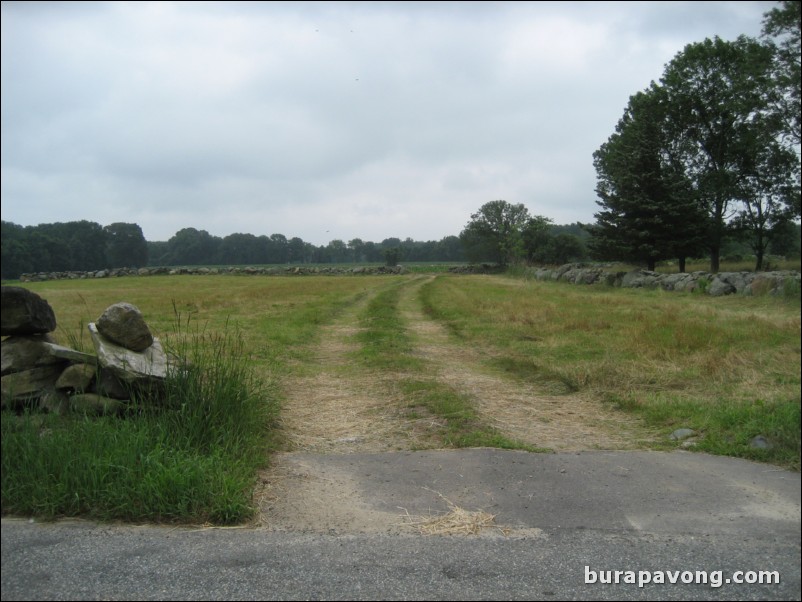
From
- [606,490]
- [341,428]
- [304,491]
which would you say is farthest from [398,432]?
[606,490]

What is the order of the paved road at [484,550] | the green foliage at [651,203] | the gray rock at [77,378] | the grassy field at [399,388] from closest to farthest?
the paved road at [484,550], the grassy field at [399,388], the gray rock at [77,378], the green foliage at [651,203]

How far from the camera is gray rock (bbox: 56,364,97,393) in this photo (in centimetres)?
514

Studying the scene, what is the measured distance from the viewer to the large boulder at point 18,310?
494 centimetres

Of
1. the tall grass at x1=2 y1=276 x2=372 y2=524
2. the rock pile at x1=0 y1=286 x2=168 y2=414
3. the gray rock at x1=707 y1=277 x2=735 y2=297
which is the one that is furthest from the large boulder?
the gray rock at x1=707 y1=277 x2=735 y2=297

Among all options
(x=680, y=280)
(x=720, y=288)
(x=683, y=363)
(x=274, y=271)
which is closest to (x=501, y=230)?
(x=274, y=271)

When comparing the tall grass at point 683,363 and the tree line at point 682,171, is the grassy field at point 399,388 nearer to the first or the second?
the tall grass at point 683,363

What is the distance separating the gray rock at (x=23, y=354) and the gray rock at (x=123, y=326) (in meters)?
0.50

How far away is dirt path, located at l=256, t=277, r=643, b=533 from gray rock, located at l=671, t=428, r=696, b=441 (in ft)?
1.20

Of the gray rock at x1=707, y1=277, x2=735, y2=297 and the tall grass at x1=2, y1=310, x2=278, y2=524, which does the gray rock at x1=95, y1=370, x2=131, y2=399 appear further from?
the gray rock at x1=707, y1=277, x2=735, y2=297

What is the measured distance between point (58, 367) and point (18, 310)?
0.64 meters

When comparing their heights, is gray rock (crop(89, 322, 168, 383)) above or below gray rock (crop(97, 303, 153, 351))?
below

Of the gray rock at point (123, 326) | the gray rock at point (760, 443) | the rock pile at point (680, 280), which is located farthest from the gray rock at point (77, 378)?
the rock pile at point (680, 280)

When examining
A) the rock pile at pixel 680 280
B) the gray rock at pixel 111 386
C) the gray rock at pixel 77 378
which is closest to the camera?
the gray rock at pixel 77 378

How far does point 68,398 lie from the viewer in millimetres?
5184
